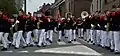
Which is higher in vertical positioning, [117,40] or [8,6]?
A: [8,6]

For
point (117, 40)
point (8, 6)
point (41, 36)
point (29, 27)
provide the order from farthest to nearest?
Result: 1. point (8, 6)
2. point (41, 36)
3. point (29, 27)
4. point (117, 40)

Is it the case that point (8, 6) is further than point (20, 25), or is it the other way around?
point (8, 6)

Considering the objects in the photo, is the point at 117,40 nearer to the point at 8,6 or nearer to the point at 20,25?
the point at 20,25

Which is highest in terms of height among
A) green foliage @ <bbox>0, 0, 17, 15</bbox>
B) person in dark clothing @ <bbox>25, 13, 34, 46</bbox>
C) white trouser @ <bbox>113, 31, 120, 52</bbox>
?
green foliage @ <bbox>0, 0, 17, 15</bbox>

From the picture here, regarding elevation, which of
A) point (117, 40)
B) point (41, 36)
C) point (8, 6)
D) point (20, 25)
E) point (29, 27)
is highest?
point (8, 6)

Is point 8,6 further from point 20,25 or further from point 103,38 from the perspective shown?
point 103,38

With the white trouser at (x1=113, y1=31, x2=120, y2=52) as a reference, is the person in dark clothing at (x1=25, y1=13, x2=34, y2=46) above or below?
above

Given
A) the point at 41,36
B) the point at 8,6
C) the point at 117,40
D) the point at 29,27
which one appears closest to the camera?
the point at 117,40

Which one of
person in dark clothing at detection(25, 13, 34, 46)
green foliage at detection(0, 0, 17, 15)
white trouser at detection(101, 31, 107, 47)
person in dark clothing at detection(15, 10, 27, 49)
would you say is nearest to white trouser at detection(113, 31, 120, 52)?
white trouser at detection(101, 31, 107, 47)

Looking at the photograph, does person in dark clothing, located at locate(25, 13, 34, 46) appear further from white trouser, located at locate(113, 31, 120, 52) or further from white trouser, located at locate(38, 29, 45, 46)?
white trouser, located at locate(113, 31, 120, 52)

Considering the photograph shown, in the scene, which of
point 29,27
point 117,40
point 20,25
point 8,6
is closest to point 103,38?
point 117,40

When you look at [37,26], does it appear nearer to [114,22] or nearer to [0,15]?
[0,15]

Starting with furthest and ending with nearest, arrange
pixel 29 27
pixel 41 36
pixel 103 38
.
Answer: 1. pixel 41 36
2. pixel 29 27
3. pixel 103 38


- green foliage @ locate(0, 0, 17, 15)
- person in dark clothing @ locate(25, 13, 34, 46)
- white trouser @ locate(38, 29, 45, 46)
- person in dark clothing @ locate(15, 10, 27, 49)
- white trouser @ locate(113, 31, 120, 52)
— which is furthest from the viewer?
green foliage @ locate(0, 0, 17, 15)
